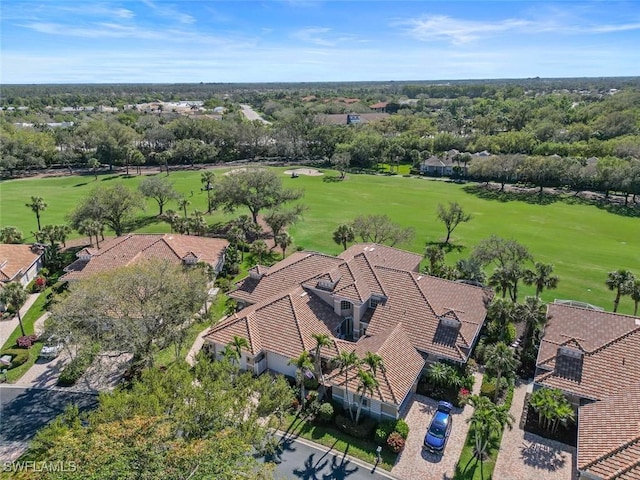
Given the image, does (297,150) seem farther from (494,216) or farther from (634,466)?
(634,466)

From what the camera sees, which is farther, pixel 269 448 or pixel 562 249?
pixel 562 249

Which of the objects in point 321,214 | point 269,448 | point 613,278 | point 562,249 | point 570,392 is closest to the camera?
point 269,448

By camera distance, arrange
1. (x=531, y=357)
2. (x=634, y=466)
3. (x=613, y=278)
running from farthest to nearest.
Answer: (x=613, y=278), (x=531, y=357), (x=634, y=466)

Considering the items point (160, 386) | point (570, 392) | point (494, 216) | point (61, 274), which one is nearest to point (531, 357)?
point (570, 392)

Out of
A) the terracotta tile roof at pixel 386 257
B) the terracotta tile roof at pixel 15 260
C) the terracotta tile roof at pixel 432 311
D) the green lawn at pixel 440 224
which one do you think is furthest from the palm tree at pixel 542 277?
the terracotta tile roof at pixel 15 260

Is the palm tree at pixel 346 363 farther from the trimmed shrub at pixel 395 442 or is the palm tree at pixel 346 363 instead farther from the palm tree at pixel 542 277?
the palm tree at pixel 542 277

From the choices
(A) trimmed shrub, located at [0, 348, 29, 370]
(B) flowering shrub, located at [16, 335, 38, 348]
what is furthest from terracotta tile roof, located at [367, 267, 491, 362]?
(B) flowering shrub, located at [16, 335, 38, 348]

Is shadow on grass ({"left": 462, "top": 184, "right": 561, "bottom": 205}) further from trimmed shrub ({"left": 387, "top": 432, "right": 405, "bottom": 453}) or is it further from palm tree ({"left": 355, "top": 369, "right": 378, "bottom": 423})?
trimmed shrub ({"left": 387, "top": 432, "right": 405, "bottom": 453})
